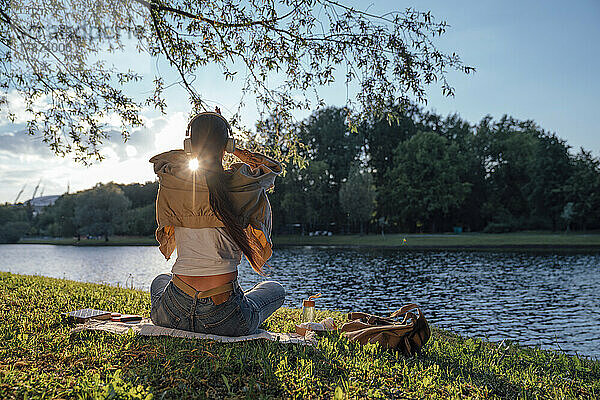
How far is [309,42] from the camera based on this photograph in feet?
21.8

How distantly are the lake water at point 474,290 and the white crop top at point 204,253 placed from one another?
509 millimetres

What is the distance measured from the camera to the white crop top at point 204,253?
321cm

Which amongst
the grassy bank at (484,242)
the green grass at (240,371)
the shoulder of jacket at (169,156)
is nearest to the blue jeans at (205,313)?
the green grass at (240,371)

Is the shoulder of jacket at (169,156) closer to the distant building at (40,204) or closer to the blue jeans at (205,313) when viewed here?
the blue jeans at (205,313)

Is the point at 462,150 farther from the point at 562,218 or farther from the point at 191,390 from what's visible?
the point at 191,390

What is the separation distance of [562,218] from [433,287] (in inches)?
1485

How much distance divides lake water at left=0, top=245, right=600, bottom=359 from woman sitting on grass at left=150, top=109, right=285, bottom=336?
20.0 inches

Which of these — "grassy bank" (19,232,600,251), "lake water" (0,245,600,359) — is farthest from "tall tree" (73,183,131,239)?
"lake water" (0,245,600,359)

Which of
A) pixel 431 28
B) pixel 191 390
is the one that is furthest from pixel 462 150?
pixel 191 390

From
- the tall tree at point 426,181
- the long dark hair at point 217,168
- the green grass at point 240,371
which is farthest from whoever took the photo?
the tall tree at point 426,181

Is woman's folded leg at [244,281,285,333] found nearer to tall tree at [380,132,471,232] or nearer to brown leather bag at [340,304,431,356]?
brown leather bag at [340,304,431,356]

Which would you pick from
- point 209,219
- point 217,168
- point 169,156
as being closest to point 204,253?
point 209,219

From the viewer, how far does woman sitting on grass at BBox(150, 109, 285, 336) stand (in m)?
3.17

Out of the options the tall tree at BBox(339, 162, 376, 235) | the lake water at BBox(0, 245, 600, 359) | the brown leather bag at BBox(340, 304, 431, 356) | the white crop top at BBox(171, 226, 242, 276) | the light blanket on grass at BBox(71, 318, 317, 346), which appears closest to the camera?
the white crop top at BBox(171, 226, 242, 276)
